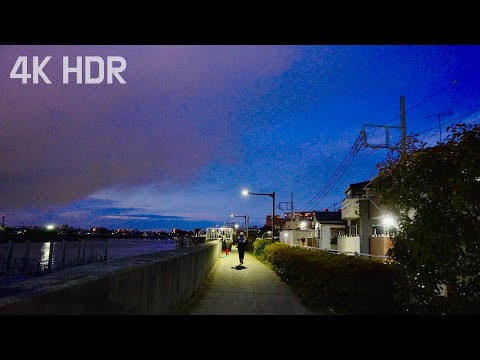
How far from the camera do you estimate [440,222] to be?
15.6ft

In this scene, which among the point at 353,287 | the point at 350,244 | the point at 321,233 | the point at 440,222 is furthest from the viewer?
the point at 321,233

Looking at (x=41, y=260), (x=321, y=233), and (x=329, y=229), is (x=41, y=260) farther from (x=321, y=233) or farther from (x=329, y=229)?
(x=329, y=229)

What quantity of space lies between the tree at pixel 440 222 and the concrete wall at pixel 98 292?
3.49 metres

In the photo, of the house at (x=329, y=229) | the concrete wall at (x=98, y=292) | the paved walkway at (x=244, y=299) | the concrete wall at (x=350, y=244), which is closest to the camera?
the concrete wall at (x=98, y=292)

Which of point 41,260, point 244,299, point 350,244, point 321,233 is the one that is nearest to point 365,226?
point 350,244

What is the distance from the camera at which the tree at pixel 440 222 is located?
14.5ft

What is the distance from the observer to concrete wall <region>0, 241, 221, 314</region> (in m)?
2.57

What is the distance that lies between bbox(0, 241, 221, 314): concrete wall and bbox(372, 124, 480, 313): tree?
11.4 feet

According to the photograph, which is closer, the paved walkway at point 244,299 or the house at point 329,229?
the paved walkway at point 244,299

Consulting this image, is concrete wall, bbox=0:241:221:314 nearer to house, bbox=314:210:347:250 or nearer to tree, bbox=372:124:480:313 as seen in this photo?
tree, bbox=372:124:480:313

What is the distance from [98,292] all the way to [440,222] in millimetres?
3992

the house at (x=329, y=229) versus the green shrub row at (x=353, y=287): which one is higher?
the house at (x=329, y=229)

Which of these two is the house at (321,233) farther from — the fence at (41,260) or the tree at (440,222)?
the tree at (440,222)

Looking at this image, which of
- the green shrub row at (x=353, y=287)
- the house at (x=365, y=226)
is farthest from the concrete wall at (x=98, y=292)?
the house at (x=365, y=226)
